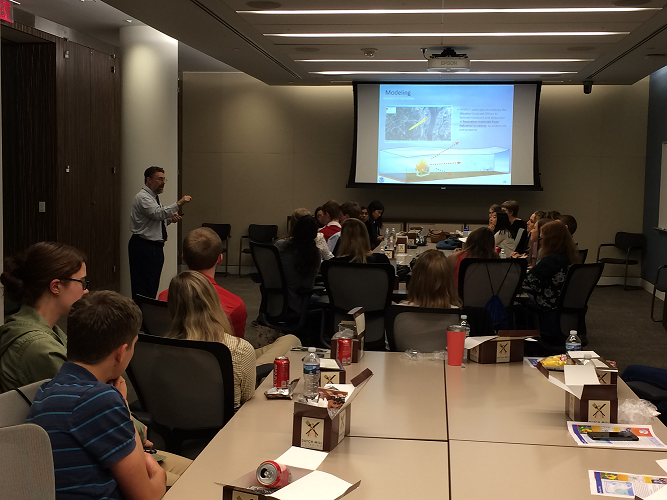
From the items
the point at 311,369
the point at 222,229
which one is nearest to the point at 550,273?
the point at 311,369

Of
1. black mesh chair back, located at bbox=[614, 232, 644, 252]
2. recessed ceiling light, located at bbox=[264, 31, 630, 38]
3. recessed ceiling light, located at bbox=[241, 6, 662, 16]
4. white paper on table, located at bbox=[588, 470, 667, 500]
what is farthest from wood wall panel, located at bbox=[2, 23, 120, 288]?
black mesh chair back, located at bbox=[614, 232, 644, 252]

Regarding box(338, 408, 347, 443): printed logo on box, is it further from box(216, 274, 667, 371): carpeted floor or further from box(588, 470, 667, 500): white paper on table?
box(216, 274, 667, 371): carpeted floor

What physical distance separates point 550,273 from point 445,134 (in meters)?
5.73

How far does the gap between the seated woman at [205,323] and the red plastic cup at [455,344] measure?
3.10 feet

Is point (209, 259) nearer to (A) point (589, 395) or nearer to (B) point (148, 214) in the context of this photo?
(A) point (589, 395)

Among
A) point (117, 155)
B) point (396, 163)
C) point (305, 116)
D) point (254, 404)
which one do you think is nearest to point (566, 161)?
point (396, 163)

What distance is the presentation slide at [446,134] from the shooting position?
10.6 meters

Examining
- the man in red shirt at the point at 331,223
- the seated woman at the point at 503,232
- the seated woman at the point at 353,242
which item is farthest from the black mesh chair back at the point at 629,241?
the seated woman at the point at 353,242

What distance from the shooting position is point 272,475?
182 cm

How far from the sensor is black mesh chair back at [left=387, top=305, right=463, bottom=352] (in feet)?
11.4

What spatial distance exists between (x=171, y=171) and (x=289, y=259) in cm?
352

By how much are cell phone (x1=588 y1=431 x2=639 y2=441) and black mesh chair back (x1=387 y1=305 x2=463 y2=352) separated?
116 cm

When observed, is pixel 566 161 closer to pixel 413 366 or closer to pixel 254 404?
pixel 413 366

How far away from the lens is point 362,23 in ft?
21.0
